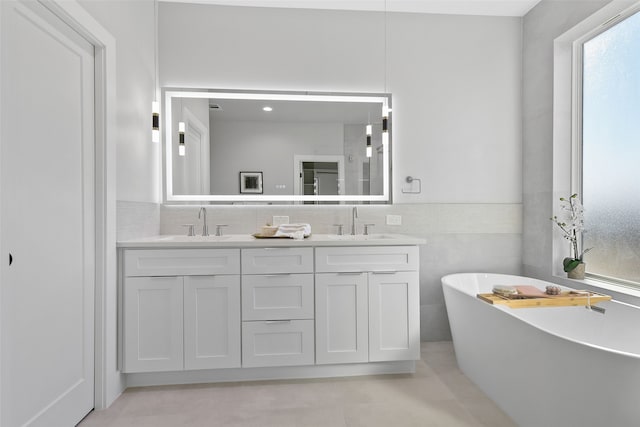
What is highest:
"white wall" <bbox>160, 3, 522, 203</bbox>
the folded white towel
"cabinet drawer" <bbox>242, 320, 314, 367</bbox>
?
"white wall" <bbox>160, 3, 522, 203</bbox>

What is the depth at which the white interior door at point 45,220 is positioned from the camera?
4.50 feet

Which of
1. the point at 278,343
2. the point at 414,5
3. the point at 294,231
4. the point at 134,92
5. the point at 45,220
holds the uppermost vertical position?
the point at 414,5


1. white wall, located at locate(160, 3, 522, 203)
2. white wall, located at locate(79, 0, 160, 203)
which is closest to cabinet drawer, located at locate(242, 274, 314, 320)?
white wall, located at locate(79, 0, 160, 203)

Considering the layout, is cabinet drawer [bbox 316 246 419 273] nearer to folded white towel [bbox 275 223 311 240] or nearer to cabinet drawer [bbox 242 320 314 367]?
folded white towel [bbox 275 223 311 240]

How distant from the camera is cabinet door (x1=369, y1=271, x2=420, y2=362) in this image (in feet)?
7.36

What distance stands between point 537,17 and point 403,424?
10.4 ft

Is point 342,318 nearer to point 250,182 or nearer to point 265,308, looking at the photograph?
point 265,308

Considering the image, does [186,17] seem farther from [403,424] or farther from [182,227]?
[403,424]

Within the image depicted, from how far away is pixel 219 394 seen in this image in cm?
207

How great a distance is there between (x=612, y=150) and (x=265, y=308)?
255 cm

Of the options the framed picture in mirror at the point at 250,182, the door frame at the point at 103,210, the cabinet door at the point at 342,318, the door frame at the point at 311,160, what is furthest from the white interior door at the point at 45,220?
the door frame at the point at 311,160

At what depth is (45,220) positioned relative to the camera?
1562 mm

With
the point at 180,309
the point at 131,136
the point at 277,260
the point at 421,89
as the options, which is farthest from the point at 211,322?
the point at 421,89

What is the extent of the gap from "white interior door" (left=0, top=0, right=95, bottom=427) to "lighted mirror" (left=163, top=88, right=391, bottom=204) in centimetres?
89
